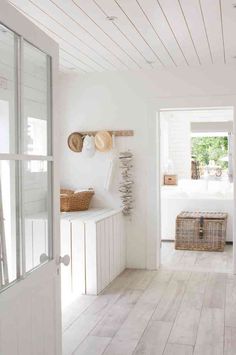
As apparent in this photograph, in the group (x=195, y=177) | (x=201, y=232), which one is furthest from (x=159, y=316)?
(x=195, y=177)

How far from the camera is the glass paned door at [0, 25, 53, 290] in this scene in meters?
1.71

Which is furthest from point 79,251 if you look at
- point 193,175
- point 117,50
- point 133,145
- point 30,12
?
point 193,175

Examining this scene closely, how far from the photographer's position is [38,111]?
201 centimetres

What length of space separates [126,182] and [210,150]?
5.51 meters

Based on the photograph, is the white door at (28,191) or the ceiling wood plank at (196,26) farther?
the ceiling wood plank at (196,26)

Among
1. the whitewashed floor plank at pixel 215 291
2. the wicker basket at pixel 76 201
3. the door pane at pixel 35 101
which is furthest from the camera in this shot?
the wicker basket at pixel 76 201

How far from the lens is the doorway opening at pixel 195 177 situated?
587 cm

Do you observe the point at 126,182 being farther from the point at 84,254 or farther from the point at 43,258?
the point at 43,258

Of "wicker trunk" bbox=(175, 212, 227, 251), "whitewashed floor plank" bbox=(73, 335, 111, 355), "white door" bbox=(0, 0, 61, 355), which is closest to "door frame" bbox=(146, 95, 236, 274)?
"wicker trunk" bbox=(175, 212, 227, 251)

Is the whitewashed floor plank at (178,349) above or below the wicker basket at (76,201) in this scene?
below

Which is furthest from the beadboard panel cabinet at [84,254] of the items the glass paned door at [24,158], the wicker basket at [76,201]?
the glass paned door at [24,158]

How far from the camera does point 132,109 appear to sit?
5234 mm

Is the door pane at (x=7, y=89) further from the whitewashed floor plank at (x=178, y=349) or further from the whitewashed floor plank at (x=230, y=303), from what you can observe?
the whitewashed floor plank at (x=230, y=303)

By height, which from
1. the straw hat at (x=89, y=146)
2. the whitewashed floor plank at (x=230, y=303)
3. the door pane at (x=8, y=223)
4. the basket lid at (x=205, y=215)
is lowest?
the whitewashed floor plank at (x=230, y=303)
